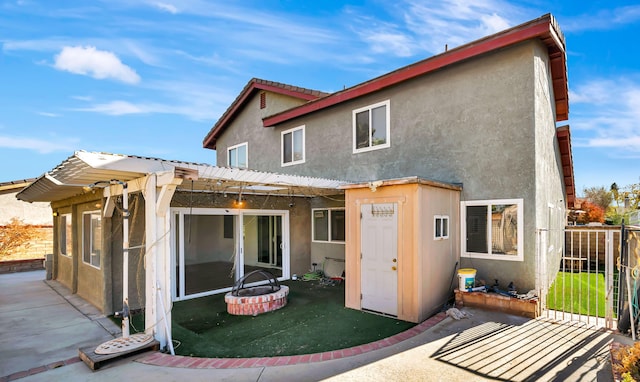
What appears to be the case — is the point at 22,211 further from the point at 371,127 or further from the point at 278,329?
the point at 371,127

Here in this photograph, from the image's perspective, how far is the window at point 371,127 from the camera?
10.3m

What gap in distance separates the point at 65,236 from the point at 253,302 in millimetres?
8874

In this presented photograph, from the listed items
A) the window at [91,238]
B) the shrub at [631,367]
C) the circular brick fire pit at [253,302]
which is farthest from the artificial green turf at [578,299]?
the window at [91,238]

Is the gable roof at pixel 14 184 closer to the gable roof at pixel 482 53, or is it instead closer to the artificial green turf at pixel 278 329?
the artificial green turf at pixel 278 329

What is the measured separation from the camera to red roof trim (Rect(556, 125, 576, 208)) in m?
11.4

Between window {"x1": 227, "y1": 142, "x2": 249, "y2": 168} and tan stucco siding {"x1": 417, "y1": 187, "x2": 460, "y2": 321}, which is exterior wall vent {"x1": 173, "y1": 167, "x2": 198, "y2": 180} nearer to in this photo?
tan stucco siding {"x1": 417, "y1": 187, "x2": 460, "y2": 321}

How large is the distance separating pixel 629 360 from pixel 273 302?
252 inches

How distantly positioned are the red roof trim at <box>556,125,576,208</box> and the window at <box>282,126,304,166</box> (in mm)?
8864

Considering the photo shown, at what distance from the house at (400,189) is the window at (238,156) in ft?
15.9

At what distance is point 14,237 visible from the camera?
16.2m

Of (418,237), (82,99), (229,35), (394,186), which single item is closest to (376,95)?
(394,186)

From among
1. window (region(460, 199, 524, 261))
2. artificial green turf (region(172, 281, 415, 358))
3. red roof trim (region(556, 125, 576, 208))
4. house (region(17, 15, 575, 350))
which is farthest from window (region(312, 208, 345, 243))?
red roof trim (region(556, 125, 576, 208))

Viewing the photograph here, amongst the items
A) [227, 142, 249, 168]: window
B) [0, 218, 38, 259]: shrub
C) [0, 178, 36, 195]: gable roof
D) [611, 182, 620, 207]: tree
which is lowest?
[0, 218, 38, 259]: shrub

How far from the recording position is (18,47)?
1594 cm
